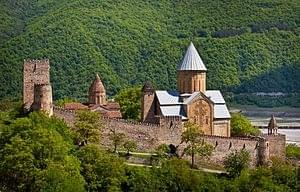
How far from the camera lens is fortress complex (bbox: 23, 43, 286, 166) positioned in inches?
1828

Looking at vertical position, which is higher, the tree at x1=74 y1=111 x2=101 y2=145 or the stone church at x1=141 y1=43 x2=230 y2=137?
the stone church at x1=141 y1=43 x2=230 y2=137

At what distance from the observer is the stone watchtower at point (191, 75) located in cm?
5181

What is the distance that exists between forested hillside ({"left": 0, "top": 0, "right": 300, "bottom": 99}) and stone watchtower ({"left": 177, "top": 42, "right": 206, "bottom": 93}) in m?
45.7

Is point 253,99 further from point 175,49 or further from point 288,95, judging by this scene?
point 175,49

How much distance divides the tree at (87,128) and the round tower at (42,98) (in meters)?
1.71

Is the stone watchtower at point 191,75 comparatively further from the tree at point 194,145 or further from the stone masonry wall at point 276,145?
the stone masonry wall at point 276,145

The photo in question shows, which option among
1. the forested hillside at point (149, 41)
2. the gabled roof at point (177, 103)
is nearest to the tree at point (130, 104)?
the gabled roof at point (177, 103)

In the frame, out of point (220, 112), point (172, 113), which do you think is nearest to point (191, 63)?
point (220, 112)

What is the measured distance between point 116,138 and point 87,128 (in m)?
1.68

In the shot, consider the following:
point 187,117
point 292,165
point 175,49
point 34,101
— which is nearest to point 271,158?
point 292,165

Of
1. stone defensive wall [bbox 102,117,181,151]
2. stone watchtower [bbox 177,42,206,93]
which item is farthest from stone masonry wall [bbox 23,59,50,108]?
stone watchtower [bbox 177,42,206,93]

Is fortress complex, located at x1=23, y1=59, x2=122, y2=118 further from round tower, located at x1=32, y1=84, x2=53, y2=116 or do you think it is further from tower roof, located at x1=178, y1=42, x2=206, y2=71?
tower roof, located at x1=178, y1=42, x2=206, y2=71

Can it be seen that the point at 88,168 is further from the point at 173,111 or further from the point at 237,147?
the point at 237,147

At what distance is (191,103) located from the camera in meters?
50.8
